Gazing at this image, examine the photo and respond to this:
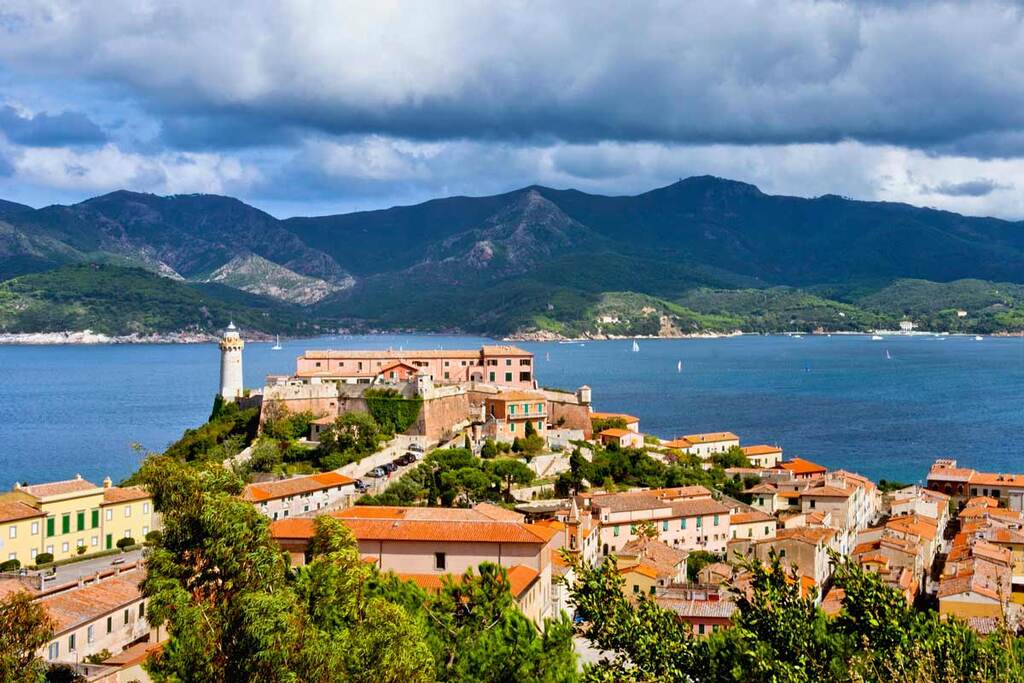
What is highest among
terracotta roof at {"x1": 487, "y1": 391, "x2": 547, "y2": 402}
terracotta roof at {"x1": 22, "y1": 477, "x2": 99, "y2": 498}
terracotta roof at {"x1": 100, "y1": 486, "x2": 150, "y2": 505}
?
terracotta roof at {"x1": 487, "y1": 391, "x2": 547, "y2": 402}

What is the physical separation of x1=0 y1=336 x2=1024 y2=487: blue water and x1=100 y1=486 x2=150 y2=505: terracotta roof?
23.8 meters

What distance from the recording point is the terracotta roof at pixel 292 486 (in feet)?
124

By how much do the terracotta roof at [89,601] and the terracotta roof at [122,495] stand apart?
10737 mm

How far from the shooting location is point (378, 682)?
1582cm

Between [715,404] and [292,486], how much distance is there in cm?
7118

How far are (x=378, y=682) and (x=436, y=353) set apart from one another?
44902 mm

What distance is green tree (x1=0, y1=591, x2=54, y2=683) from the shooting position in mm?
13562

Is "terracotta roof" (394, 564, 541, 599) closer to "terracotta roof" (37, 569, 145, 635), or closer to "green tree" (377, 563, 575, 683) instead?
"green tree" (377, 563, 575, 683)

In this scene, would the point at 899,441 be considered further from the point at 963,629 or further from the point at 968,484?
the point at 963,629

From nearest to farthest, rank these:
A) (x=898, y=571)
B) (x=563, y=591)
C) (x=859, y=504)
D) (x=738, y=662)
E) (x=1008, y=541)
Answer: (x=738, y=662)
(x=563, y=591)
(x=898, y=571)
(x=1008, y=541)
(x=859, y=504)

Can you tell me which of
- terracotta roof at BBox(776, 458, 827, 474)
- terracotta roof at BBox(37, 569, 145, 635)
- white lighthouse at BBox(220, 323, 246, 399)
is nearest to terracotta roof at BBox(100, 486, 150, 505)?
terracotta roof at BBox(37, 569, 145, 635)

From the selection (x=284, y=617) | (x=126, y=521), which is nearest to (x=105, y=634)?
(x=284, y=617)

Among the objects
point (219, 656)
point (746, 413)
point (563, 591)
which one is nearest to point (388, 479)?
point (563, 591)

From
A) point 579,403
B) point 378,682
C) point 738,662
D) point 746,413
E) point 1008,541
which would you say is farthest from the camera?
point 746,413
